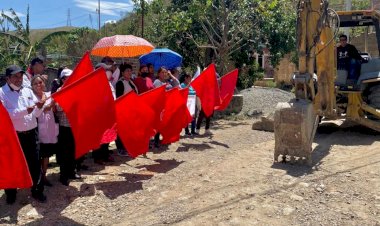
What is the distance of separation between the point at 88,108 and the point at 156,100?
1.68 m

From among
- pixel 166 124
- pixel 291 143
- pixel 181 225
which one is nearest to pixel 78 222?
pixel 181 225

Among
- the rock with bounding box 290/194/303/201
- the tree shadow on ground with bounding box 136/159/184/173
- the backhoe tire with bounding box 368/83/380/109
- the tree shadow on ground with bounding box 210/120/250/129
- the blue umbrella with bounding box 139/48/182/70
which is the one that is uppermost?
the blue umbrella with bounding box 139/48/182/70

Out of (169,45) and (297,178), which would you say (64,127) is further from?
(169,45)

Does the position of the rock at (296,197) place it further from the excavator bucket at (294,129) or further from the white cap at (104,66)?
the white cap at (104,66)

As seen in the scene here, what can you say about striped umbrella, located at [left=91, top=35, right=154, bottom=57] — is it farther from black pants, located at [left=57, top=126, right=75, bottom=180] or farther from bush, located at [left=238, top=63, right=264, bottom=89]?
bush, located at [left=238, top=63, right=264, bottom=89]

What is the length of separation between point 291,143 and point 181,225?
2820mm

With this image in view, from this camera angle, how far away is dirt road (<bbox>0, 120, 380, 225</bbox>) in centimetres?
463

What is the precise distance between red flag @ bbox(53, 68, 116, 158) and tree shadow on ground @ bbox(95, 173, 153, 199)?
677 mm

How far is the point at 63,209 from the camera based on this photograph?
4.91m

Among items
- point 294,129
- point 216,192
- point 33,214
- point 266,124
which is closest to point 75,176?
point 33,214

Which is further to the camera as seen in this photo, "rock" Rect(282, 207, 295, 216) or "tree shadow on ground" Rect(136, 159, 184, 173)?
"tree shadow on ground" Rect(136, 159, 184, 173)

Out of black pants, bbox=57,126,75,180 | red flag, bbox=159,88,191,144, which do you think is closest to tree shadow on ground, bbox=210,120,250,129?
red flag, bbox=159,88,191,144

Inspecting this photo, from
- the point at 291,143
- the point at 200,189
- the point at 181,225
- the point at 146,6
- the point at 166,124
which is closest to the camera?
the point at 181,225

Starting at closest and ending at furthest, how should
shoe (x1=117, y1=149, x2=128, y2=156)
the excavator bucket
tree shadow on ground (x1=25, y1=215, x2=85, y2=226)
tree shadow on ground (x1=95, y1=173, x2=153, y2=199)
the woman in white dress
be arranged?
tree shadow on ground (x1=25, y1=215, x2=85, y2=226) → the woman in white dress → tree shadow on ground (x1=95, y1=173, x2=153, y2=199) → the excavator bucket → shoe (x1=117, y1=149, x2=128, y2=156)
